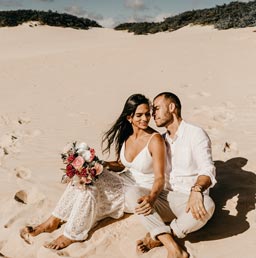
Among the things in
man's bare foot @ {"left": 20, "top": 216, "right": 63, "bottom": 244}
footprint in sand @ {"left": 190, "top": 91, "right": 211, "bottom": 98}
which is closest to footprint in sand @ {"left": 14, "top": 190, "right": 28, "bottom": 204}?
man's bare foot @ {"left": 20, "top": 216, "right": 63, "bottom": 244}

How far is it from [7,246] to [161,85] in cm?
663

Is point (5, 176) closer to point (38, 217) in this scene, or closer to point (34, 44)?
point (38, 217)

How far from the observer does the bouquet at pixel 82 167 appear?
11.9 ft

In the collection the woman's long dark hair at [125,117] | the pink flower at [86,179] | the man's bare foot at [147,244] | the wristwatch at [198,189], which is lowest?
the man's bare foot at [147,244]

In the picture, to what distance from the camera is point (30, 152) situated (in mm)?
6137

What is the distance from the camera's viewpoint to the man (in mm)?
3328

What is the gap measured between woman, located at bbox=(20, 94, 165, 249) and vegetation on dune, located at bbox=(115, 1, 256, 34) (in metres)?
18.2

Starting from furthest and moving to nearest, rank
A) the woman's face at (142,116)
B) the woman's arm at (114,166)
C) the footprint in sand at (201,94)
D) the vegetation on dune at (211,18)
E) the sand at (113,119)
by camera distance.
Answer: the vegetation on dune at (211,18)
the footprint in sand at (201,94)
the woman's arm at (114,166)
the woman's face at (142,116)
the sand at (113,119)

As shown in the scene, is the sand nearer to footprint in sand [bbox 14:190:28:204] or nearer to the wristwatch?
footprint in sand [bbox 14:190:28:204]

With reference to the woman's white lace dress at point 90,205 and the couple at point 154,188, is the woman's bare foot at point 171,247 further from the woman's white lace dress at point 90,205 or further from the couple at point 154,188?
the woman's white lace dress at point 90,205

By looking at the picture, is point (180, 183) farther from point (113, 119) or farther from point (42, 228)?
point (113, 119)

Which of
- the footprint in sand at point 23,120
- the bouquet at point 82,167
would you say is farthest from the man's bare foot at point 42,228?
the footprint in sand at point 23,120

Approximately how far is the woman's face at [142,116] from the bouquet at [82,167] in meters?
0.57

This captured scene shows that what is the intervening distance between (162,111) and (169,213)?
38.8 inches
